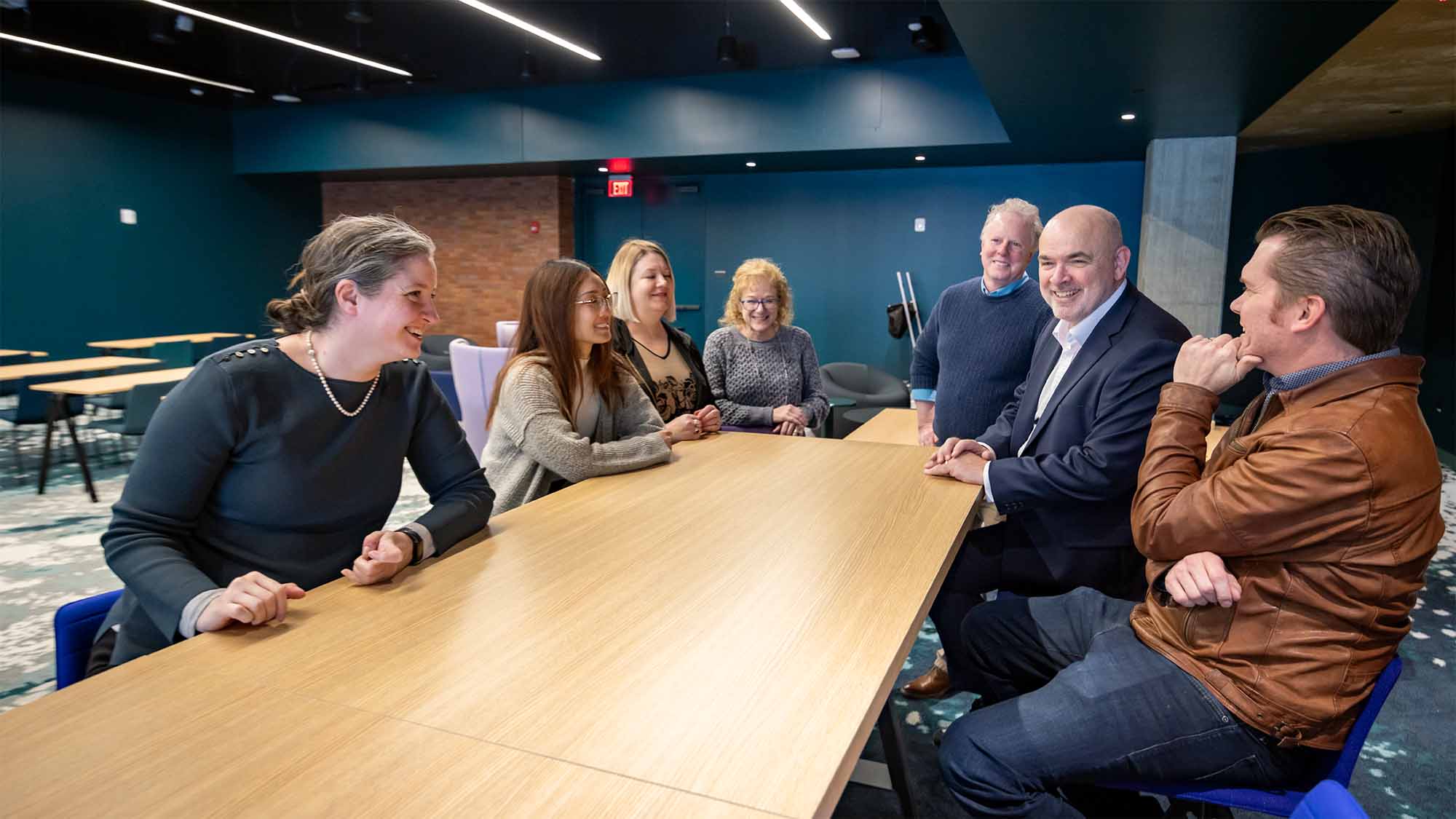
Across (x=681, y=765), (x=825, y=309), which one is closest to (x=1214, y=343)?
(x=681, y=765)

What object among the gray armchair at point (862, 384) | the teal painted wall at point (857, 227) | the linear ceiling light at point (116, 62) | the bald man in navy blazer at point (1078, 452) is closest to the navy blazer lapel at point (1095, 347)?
the bald man in navy blazer at point (1078, 452)

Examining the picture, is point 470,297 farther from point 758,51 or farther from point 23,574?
point 23,574

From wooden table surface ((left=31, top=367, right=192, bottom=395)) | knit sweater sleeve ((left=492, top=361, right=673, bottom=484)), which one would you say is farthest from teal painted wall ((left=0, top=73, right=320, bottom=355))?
knit sweater sleeve ((left=492, top=361, right=673, bottom=484))

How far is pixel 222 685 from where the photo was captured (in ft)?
3.73

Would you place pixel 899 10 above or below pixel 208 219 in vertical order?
above

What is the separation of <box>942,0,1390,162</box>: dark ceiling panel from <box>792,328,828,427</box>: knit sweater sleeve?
1715 mm

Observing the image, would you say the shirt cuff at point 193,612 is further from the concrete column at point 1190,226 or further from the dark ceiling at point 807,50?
the concrete column at point 1190,226

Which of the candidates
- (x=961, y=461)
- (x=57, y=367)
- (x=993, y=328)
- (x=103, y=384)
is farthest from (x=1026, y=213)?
(x=57, y=367)

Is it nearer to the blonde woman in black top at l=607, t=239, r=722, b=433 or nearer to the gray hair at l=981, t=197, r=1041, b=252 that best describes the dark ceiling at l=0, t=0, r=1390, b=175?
the gray hair at l=981, t=197, r=1041, b=252

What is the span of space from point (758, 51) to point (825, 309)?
10.4 feet

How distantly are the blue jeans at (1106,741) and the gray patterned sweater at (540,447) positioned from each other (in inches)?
47.5

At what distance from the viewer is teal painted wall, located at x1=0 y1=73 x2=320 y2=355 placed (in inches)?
360

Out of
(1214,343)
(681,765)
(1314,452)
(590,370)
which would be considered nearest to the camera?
(681,765)

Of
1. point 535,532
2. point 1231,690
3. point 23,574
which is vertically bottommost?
point 23,574
